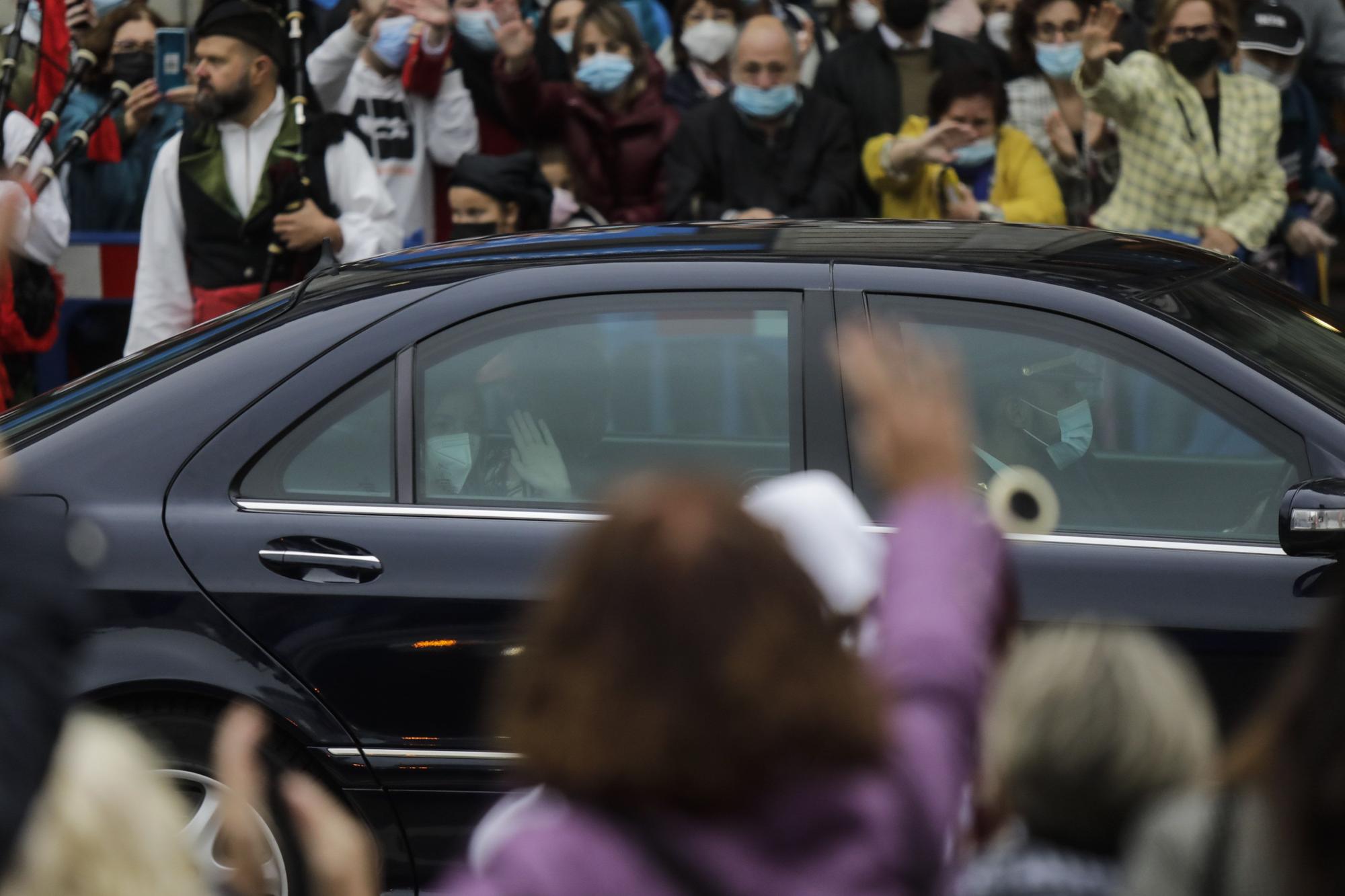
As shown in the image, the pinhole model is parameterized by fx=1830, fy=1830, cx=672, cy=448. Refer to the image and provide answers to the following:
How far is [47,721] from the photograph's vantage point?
60.2 inches

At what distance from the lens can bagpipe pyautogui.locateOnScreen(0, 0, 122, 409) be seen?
661cm

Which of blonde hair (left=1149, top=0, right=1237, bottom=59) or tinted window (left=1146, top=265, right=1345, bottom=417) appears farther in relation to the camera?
blonde hair (left=1149, top=0, right=1237, bottom=59)

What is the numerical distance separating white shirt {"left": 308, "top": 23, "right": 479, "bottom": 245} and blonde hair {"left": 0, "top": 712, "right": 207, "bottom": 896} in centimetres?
585

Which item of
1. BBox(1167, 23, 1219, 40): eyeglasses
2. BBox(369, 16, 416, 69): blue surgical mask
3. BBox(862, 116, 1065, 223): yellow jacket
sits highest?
BBox(369, 16, 416, 69): blue surgical mask

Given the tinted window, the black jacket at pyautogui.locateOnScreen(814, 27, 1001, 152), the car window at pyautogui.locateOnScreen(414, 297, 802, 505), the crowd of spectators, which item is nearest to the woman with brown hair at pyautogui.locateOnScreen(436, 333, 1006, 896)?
the car window at pyautogui.locateOnScreen(414, 297, 802, 505)

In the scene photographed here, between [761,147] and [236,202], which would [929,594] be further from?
[761,147]

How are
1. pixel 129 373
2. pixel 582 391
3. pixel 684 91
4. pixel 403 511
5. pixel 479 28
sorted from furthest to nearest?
1. pixel 684 91
2. pixel 479 28
3. pixel 129 373
4. pixel 582 391
5. pixel 403 511

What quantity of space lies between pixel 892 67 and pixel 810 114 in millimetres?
644

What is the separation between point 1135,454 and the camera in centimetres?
356

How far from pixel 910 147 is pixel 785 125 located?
1.86ft

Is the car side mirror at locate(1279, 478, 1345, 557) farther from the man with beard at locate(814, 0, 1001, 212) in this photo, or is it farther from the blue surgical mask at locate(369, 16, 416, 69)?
the blue surgical mask at locate(369, 16, 416, 69)

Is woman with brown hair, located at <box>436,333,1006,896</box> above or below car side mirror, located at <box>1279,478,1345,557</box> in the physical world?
above

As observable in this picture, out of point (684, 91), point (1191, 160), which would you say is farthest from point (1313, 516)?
point (684, 91)

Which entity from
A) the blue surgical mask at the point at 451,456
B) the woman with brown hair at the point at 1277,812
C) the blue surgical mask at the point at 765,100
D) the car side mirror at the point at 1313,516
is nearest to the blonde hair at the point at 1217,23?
the blue surgical mask at the point at 765,100
